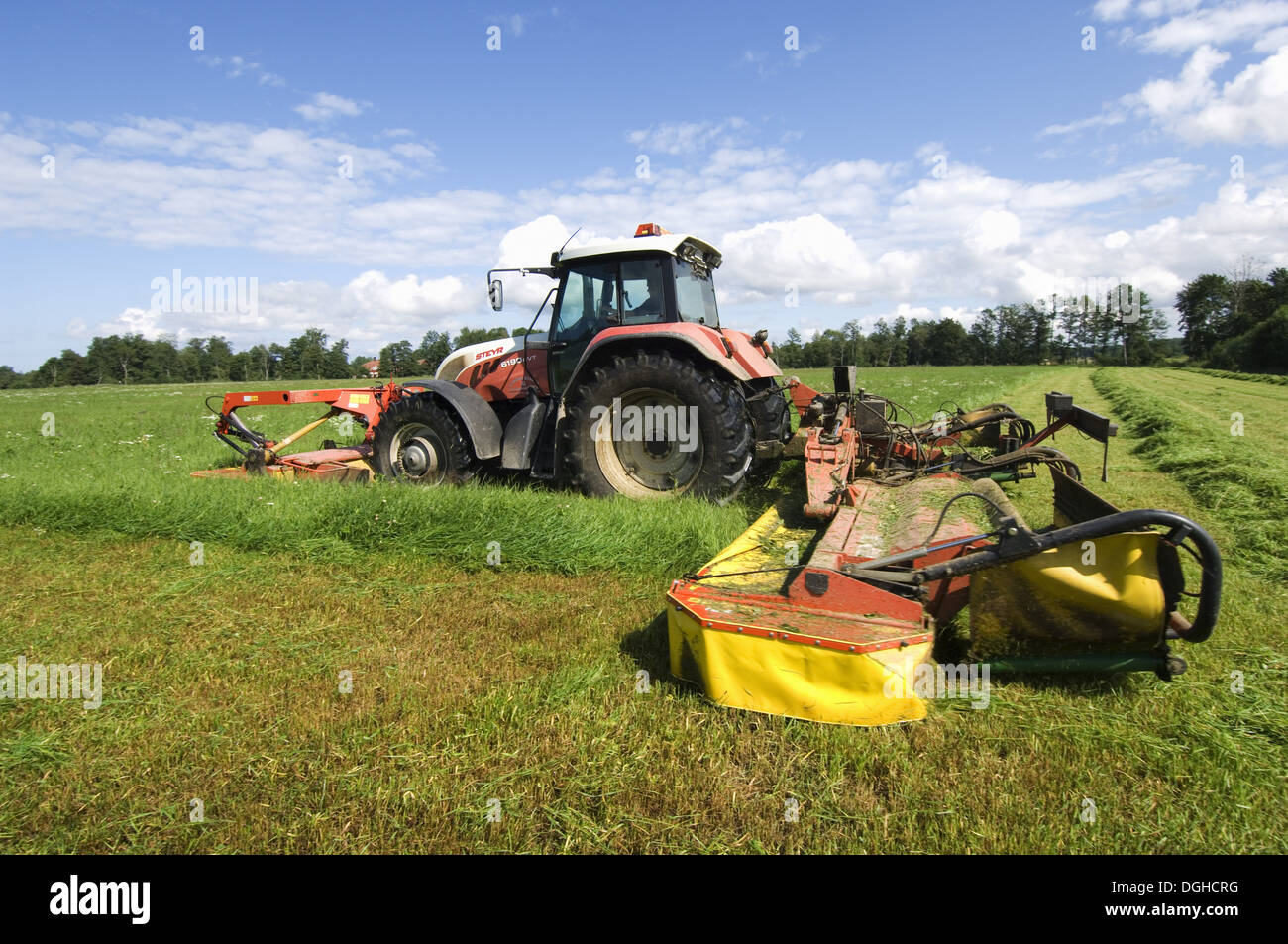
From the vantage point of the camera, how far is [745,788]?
7.54 ft

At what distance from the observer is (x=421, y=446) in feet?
21.5

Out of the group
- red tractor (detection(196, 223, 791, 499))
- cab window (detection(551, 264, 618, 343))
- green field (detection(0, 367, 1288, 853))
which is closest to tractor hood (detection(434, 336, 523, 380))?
red tractor (detection(196, 223, 791, 499))

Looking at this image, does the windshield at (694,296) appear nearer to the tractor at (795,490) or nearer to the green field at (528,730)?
the tractor at (795,490)

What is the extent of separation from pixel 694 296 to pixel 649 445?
1583 millimetres

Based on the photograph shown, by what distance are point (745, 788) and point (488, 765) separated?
2.94ft

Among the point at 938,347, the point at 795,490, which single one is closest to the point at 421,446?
the point at 795,490

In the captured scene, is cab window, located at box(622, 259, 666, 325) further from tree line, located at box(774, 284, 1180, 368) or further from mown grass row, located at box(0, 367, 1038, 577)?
tree line, located at box(774, 284, 1180, 368)

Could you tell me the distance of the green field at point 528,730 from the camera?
83.5 inches

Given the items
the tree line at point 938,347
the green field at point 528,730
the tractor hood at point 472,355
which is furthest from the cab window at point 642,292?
the tree line at point 938,347

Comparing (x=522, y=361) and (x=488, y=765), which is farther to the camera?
(x=522, y=361)

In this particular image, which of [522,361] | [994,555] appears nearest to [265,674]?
[994,555]

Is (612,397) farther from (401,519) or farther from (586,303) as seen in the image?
(401,519)

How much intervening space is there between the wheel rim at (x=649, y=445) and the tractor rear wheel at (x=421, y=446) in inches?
57.1
